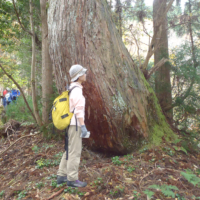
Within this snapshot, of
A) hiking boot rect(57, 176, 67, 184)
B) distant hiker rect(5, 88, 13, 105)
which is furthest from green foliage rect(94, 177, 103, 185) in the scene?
distant hiker rect(5, 88, 13, 105)

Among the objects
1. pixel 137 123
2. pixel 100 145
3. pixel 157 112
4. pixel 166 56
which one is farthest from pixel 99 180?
pixel 166 56

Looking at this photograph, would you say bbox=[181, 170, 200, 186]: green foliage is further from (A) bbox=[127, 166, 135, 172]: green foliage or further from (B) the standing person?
(B) the standing person

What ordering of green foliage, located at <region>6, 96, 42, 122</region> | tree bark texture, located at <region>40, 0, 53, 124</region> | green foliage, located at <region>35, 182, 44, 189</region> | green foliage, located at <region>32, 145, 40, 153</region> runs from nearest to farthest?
green foliage, located at <region>35, 182, 44, 189</region> → green foliage, located at <region>32, 145, 40, 153</region> → tree bark texture, located at <region>40, 0, 53, 124</region> → green foliage, located at <region>6, 96, 42, 122</region>

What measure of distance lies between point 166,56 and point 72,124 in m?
4.98

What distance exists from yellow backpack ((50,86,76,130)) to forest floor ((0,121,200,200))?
1100 millimetres

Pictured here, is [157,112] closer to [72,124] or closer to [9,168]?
[72,124]

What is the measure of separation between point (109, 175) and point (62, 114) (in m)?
1.47

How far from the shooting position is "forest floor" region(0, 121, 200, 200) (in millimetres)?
2881

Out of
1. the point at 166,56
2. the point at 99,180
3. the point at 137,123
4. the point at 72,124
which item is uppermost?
the point at 166,56

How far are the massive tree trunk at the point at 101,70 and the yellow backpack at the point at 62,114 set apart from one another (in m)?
1.13

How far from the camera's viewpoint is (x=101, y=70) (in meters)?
4.08

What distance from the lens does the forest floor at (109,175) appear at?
2.88 m

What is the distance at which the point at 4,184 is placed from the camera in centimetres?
384

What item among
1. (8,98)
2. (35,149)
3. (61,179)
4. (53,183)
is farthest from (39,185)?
(8,98)
